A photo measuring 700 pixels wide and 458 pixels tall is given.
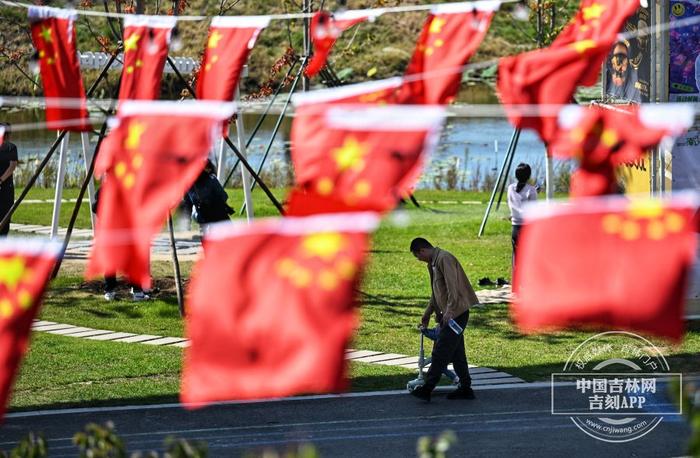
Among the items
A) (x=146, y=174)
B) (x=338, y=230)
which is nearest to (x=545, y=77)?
(x=338, y=230)

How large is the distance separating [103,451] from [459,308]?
5.89 m

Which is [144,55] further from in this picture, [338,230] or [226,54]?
[338,230]

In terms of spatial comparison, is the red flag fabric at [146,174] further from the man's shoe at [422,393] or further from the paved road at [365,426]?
the man's shoe at [422,393]

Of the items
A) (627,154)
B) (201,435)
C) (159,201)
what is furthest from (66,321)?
(627,154)

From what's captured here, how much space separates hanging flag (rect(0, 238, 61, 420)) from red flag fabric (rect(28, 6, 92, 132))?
5.75 feet

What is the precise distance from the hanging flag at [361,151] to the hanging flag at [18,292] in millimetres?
1313

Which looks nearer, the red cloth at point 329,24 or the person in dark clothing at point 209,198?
the red cloth at point 329,24

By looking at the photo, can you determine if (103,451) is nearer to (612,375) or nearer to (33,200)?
(612,375)

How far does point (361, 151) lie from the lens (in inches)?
238

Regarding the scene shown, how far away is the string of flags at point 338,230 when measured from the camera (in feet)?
18.3

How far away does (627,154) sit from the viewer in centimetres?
600

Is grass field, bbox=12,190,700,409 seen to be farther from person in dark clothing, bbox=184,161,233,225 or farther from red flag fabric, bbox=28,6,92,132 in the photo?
red flag fabric, bbox=28,6,92,132

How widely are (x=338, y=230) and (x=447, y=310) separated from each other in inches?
222

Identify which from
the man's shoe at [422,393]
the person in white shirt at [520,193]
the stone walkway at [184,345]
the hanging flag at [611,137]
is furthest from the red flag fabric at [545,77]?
the person in white shirt at [520,193]
